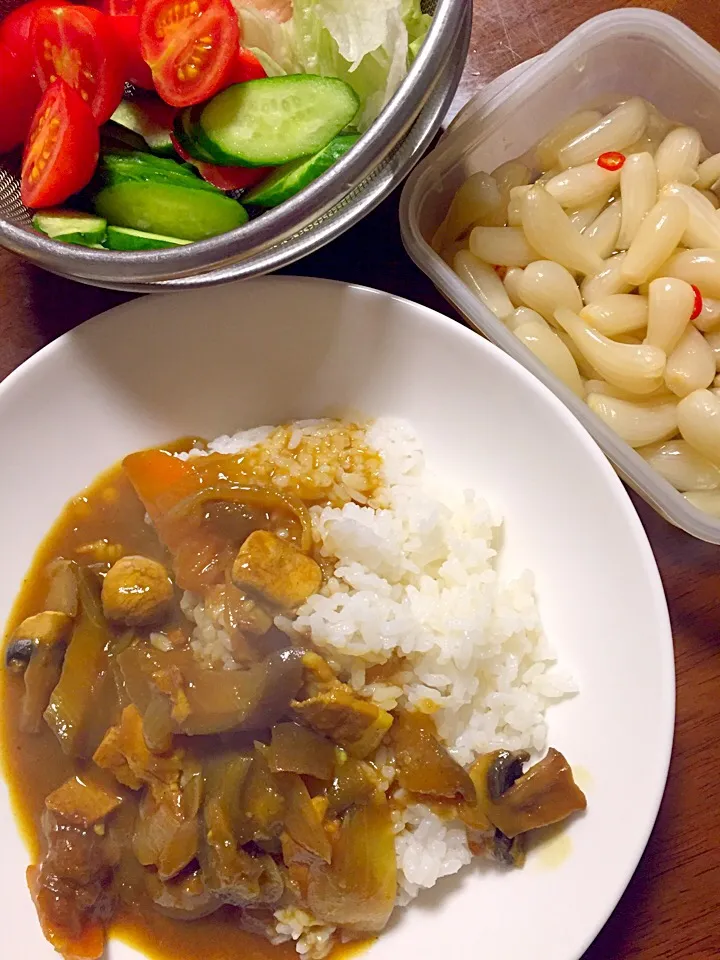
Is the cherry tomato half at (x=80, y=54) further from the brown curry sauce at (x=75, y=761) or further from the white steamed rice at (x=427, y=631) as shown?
the white steamed rice at (x=427, y=631)

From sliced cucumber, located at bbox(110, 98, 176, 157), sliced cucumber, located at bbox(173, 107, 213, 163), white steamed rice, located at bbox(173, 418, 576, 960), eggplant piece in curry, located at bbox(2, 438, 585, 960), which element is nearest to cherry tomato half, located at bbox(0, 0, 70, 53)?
sliced cucumber, located at bbox(110, 98, 176, 157)

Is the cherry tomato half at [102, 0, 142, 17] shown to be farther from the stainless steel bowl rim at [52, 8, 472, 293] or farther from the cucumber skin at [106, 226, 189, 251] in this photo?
the stainless steel bowl rim at [52, 8, 472, 293]

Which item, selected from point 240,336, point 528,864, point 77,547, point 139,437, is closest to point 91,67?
point 240,336

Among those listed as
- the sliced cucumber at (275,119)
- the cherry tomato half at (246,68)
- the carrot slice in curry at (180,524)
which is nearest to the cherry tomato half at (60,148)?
the sliced cucumber at (275,119)

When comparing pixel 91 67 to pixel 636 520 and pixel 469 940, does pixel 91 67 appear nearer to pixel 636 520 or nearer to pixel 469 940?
pixel 636 520

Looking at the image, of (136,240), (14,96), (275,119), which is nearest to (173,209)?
(136,240)
